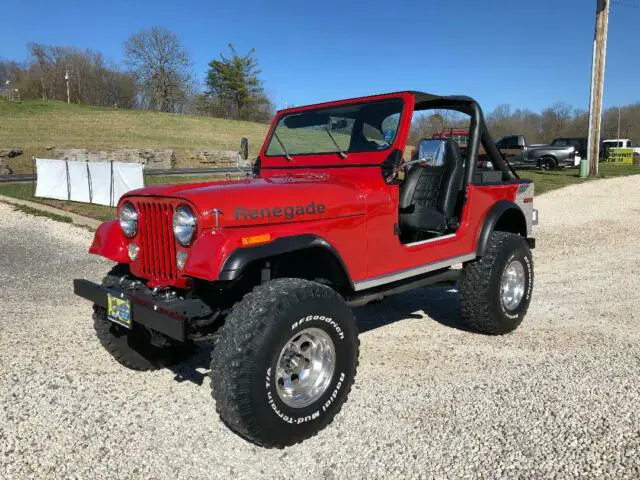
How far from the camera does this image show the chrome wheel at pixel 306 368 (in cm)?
296

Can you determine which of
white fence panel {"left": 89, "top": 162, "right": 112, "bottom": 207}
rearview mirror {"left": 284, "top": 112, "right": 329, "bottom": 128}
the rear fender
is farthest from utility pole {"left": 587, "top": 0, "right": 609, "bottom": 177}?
the rear fender

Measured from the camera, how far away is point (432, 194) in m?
4.61

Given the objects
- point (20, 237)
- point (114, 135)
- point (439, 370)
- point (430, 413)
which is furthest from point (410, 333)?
point (114, 135)

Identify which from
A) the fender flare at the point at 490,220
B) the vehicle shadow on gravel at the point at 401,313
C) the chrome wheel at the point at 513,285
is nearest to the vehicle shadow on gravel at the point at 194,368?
the vehicle shadow on gravel at the point at 401,313

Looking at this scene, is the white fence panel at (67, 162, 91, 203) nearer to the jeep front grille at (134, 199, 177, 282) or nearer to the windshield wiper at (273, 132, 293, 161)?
the windshield wiper at (273, 132, 293, 161)

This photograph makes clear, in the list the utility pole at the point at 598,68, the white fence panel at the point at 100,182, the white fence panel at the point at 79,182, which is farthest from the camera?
the utility pole at the point at 598,68

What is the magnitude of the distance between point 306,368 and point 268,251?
2.51 ft

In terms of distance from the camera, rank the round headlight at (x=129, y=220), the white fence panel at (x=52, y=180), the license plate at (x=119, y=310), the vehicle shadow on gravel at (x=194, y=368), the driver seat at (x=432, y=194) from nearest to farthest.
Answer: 1. the license plate at (x=119, y=310)
2. the round headlight at (x=129, y=220)
3. the vehicle shadow on gravel at (x=194, y=368)
4. the driver seat at (x=432, y=194)
5. the white fence panel at (x=52, y=180)

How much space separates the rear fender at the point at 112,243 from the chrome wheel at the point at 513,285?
3.23 m

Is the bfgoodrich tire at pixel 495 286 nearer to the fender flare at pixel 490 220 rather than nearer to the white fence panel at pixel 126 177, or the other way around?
the fender flare at pixel 490 220

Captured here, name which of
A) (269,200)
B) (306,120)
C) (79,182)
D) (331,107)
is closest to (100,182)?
(79,182)

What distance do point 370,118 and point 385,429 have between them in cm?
233

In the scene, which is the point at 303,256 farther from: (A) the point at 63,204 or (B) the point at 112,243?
(A) the point at 63,204

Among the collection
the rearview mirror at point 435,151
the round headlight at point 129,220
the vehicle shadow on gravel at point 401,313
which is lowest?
the vehicle shadow on gravel at point 401,313
